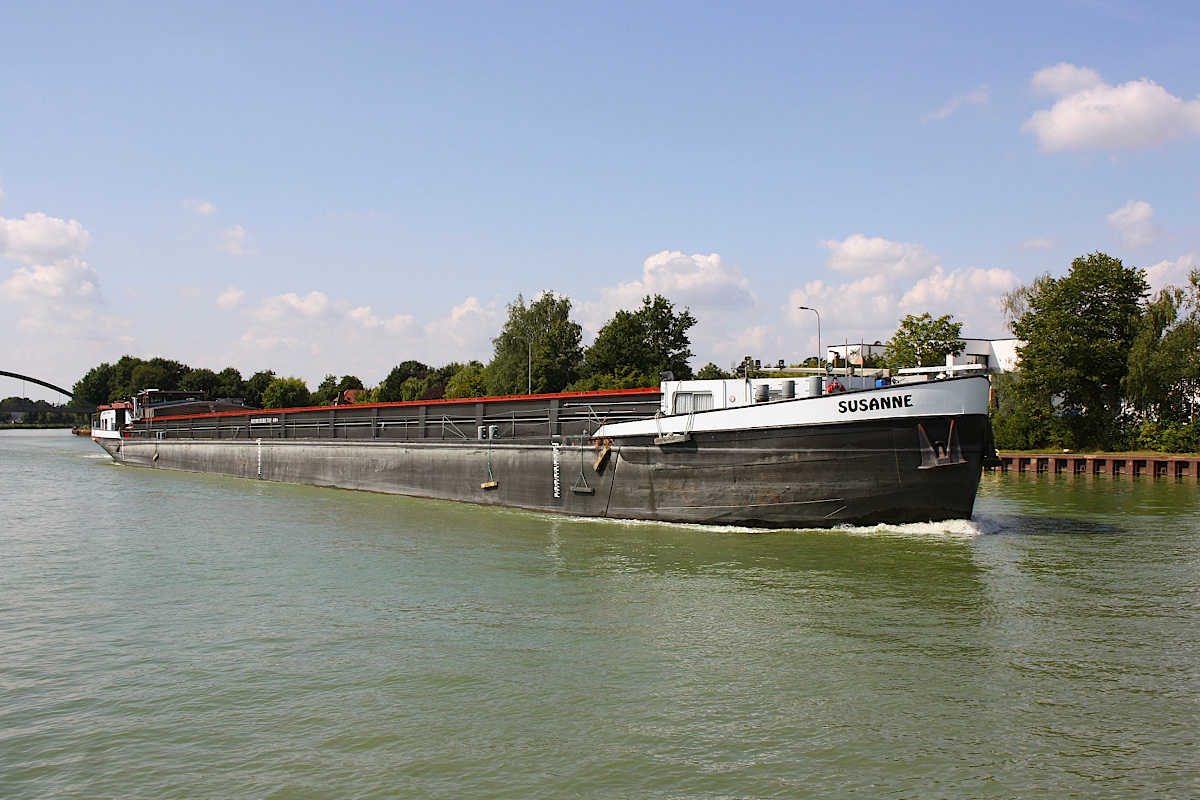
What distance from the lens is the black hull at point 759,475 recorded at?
15211 mm

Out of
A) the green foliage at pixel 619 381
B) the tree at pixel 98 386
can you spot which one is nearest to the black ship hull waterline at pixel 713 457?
the green foliage at pixel 619 381

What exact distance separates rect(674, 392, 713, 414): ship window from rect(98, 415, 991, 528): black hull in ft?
3.58

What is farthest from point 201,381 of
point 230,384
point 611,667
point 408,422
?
point 611,667

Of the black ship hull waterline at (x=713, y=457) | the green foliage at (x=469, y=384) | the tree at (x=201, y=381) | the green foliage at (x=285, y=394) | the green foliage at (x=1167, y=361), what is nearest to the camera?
the black ship hull waterline at (x=713, y=457)

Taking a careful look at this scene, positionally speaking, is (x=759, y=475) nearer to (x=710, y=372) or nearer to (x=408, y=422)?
(x=408, y=422)

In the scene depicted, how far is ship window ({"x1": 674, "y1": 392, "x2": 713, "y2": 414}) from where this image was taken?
17859mm

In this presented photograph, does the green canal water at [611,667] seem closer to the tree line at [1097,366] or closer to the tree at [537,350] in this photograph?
the tree line at [1097,366]

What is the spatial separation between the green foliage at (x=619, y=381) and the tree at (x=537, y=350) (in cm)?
445

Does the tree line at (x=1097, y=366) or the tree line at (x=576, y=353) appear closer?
the tree line at (x=1097, y=366)

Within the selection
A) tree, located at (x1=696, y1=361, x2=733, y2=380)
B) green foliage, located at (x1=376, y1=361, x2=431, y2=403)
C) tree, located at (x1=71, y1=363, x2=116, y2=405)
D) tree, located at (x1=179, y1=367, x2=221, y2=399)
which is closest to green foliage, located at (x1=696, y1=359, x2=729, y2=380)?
tree, located at (x1=696, y1=361, x2=733, y2=380)

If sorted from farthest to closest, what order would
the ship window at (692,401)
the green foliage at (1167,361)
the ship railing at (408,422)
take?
the green foliage at (1167,361) < the ship railing at (408,422) < the ship window at (692,401)

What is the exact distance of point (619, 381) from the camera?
56.0 meters

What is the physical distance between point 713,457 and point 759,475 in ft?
3.38

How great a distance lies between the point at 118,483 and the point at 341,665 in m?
28.5
